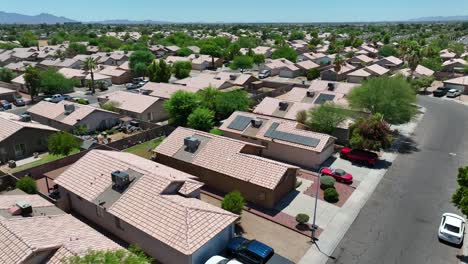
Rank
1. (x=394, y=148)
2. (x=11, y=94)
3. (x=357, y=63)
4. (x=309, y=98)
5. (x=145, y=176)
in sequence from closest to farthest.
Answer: (x=145, y=176) → (x=394, y=148) → (x=309, y=98) → (x=11, y=94) → (x=357, y=63)

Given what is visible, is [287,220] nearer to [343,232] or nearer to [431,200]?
[343,232]

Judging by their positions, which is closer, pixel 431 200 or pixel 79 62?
pixel 431 200

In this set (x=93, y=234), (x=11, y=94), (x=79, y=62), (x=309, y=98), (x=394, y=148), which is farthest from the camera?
(x=79, y=62)

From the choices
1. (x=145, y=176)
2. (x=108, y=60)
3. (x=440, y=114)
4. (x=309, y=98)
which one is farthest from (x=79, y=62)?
(x=440, y=114)

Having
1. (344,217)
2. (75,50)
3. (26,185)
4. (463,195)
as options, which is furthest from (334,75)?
(75,50)

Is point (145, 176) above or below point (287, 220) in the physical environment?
above

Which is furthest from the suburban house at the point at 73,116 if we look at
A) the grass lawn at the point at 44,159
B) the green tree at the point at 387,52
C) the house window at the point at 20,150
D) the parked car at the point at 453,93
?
the green tree at the point at 387,52

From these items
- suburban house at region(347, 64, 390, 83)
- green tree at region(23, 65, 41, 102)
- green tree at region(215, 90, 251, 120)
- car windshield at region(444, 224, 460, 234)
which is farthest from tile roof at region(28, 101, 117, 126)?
suburban house at region(347, 64, 390, 83)

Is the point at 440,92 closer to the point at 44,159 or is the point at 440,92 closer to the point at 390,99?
the point at 390,99
